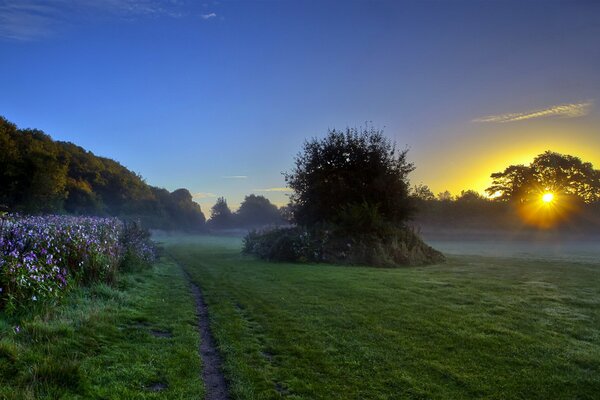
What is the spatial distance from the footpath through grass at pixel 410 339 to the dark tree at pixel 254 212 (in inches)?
3954

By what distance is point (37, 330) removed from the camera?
6.46 meters

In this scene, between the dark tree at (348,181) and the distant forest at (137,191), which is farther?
the distant forest at (137,191)

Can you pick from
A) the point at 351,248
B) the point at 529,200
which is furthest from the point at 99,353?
the point at 529,200

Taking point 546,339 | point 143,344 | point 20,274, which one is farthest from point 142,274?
point 546,339

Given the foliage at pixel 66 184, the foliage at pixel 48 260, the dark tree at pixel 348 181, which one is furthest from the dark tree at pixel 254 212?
the foliage at pixel 48 260

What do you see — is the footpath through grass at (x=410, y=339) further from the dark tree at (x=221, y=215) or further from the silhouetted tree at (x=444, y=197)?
the dark tree at (x=221, y=215)

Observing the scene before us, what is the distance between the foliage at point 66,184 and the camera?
133 ft

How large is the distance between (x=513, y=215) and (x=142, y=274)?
190 feet

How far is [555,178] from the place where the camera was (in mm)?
70812

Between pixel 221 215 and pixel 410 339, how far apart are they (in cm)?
11363

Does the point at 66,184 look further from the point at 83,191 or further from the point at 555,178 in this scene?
the point at 555,178

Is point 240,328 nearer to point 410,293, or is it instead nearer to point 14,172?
point 410,293

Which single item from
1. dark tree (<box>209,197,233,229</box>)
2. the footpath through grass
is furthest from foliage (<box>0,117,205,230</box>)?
the footpath through grass

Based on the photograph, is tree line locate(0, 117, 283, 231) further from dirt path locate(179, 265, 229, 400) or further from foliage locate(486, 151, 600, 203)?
foliage locate(486, 151, 600, 203)
